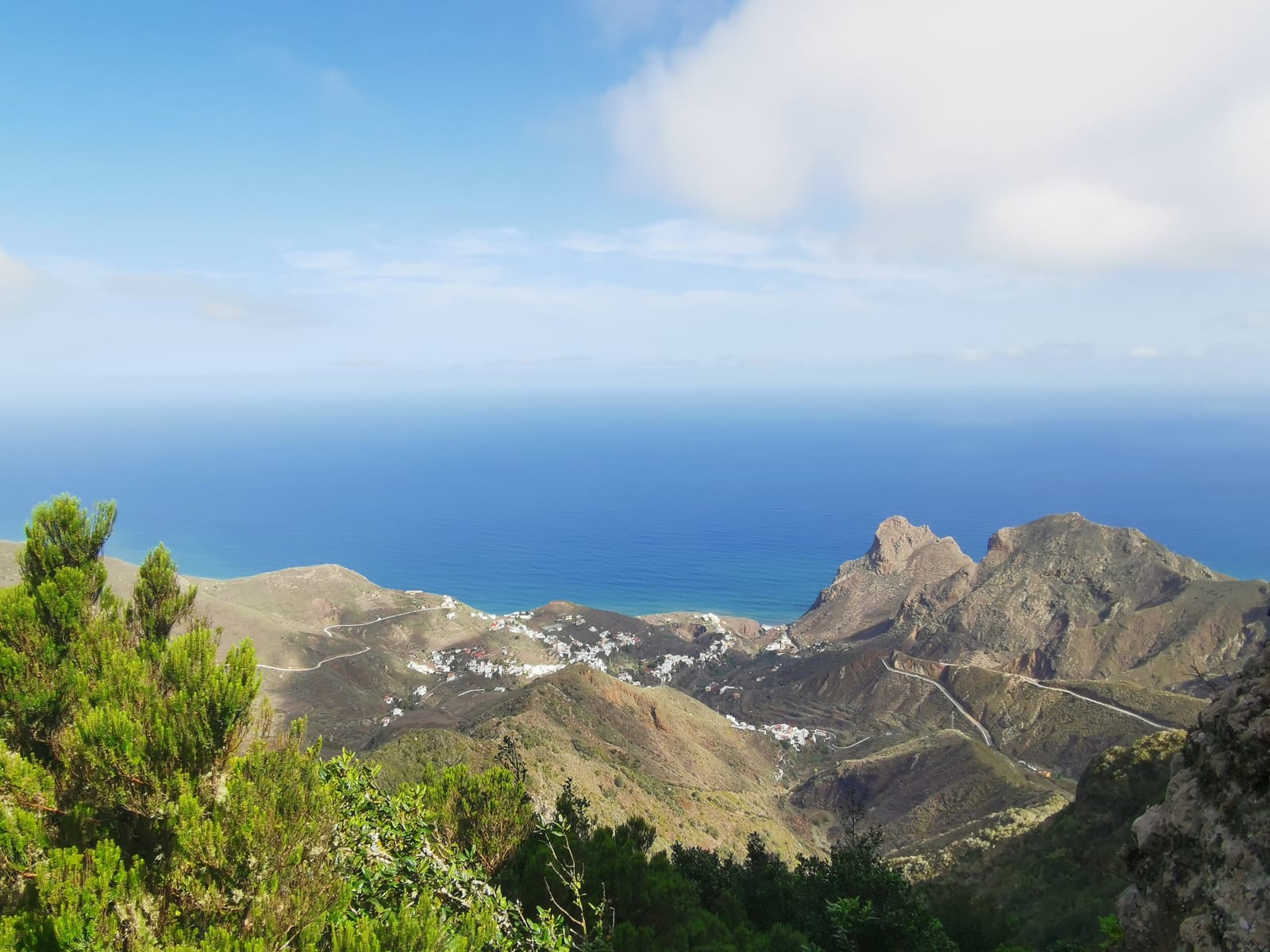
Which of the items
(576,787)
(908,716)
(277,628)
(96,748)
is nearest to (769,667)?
(908,716)

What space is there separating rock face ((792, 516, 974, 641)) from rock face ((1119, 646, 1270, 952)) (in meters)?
98.3

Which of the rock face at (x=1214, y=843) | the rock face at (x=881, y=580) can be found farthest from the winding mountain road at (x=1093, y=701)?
the rock face at (x=1214, y=843)

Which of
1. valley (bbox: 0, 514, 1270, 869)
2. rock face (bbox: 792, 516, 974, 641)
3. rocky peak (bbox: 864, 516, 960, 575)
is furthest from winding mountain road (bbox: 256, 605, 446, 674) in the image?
rocky peak (bbox: 864, 516, 960, 575)

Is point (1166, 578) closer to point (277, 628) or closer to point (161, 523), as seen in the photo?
point (277, 628)

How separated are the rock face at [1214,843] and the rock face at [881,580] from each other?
98.3 m

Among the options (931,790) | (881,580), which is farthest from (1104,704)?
(881,580)

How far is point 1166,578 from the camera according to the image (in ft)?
268

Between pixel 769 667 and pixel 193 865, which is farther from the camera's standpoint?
pixel 769 667

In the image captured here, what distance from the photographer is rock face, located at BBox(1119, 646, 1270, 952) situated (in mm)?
6266

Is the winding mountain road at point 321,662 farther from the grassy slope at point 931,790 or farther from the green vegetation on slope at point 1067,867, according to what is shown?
the green vegetation on slope at point 1067,867

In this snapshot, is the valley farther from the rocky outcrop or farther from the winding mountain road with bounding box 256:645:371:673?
the winding mountain road with bounding box 256:645:371:673

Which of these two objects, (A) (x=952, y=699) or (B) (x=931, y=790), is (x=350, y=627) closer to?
(B) (x=931, y=790)

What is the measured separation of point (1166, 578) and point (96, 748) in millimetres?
103009

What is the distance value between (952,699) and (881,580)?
47.7m
